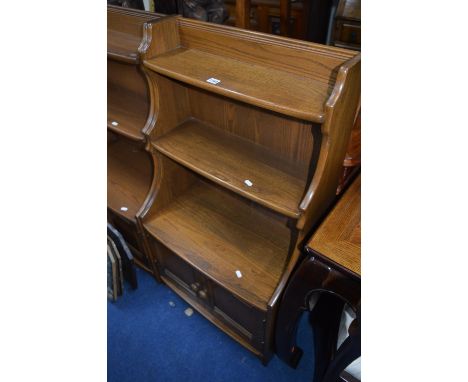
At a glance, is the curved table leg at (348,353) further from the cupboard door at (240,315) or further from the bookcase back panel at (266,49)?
the bookcase back panel at (266,49)

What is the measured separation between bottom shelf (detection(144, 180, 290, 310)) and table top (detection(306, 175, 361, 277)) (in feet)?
1.26

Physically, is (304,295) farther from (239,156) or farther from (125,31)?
(125,31)

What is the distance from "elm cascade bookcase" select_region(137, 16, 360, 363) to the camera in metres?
0.93

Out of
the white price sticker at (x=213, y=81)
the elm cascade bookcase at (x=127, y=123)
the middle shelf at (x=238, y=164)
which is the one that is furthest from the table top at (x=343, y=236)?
the elm cascade bookcase at (x=127, y=123)

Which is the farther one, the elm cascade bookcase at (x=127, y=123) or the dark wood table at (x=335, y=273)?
the elm cascade bookcase at (x=127, y=123)

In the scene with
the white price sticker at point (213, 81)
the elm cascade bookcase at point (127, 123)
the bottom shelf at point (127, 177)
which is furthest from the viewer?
the bottom shelf at point (127, 177)

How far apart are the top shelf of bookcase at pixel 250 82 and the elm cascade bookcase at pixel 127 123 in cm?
20

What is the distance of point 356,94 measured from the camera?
34.8 inches

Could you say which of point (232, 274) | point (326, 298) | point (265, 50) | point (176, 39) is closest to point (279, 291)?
point (232, 274)

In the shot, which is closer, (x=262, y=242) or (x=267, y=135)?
(x=267, y=135)

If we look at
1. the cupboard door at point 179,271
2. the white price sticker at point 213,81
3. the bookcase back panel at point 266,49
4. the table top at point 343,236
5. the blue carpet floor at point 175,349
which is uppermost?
the bookcase back panel at point 266,49

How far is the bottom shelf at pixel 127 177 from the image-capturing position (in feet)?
5.65

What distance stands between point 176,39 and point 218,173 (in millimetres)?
559
